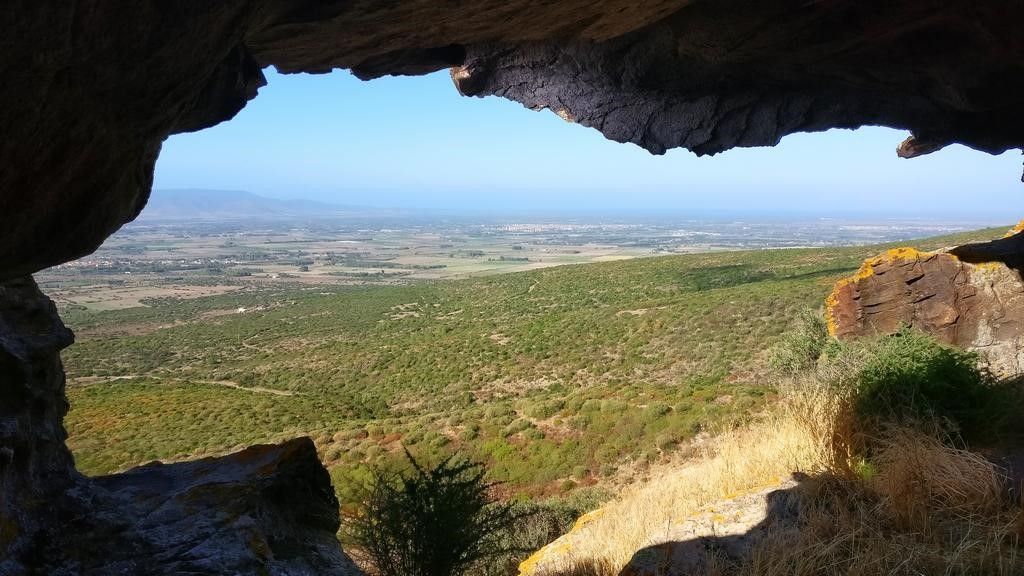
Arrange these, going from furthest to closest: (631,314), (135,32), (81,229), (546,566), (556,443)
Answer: (631,314) → (556,443) → (546,566) → (81,229) → (135,32)

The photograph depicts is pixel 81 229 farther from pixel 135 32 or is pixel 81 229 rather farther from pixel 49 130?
pixel 135 32

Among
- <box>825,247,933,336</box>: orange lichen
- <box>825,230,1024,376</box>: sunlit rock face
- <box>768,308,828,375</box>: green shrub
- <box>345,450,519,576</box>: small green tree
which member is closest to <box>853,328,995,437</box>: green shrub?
<box>825,230,1024,376</box>: sunlit rock face

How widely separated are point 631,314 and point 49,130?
2925 centimetres

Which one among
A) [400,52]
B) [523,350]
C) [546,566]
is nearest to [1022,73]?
[400,52]

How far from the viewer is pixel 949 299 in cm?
998

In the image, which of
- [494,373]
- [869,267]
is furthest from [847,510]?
[494,373]

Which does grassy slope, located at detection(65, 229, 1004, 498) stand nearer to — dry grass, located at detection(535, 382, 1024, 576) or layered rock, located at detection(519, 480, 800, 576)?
dry grass, located at detection(535, 382, 1024, 576)

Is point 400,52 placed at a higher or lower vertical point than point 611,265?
higher

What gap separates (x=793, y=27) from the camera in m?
7.97

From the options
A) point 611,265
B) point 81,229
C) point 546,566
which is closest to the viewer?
point 81,229

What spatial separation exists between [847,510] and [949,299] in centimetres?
763

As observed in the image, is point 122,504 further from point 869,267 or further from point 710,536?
point 869,267

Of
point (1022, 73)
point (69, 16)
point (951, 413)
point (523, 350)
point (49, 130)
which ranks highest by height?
point (1022, 73)

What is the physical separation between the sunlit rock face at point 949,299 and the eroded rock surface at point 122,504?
32.0 feet
